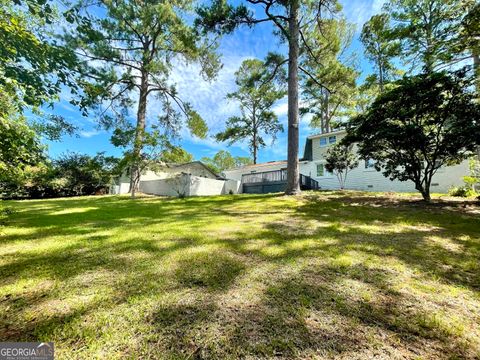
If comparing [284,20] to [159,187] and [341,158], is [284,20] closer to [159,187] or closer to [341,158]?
[341,158]

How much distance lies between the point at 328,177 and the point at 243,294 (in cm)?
1721

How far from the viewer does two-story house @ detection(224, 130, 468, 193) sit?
42.8 feet

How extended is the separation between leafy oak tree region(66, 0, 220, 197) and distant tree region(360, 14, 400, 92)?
8.18 meters

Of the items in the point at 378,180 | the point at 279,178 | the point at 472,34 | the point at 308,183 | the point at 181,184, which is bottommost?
the point at 181,184

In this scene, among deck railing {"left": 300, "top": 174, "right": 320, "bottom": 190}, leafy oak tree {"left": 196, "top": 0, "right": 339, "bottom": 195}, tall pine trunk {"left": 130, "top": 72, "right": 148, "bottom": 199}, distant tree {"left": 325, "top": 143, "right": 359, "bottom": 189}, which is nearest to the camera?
leafy oak tree {"left": 196, "top": 0, "right": 339, "bottom": 195}

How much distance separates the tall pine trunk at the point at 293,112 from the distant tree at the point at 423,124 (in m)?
2.28

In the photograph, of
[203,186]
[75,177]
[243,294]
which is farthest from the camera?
[75,177]

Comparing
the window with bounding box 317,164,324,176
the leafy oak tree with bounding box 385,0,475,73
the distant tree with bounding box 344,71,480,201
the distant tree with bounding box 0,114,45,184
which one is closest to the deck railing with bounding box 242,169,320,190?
the window with bounding box 317,164,324,176

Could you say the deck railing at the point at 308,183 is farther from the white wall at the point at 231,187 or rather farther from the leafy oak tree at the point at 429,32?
the leafy oak tree at the point at 429,32

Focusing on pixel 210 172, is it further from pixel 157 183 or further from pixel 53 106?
pixel 53 106

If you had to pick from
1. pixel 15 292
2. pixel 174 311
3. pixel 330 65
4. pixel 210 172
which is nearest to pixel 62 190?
pixel 210 172

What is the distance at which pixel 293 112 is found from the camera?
8969mm

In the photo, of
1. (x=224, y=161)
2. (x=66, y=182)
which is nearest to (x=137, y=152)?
(x=66, y=182)

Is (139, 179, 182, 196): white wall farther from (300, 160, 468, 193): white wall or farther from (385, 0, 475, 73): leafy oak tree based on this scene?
(385, 0, 475, 73): leafy oak tree
